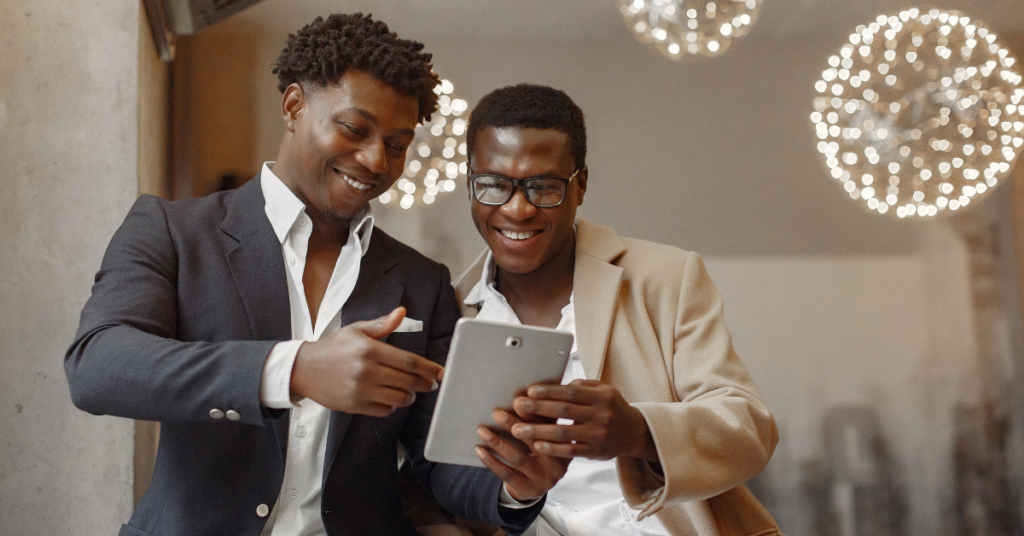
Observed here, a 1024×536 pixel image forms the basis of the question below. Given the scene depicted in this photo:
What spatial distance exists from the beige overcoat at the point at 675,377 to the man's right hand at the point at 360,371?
52 centimetres

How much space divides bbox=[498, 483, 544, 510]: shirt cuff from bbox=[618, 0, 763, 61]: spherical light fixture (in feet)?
4.78

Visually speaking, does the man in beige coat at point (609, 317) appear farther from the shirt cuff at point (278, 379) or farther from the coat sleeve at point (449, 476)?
the shirt cuff at point (278, 379)

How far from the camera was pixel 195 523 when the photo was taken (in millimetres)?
1437

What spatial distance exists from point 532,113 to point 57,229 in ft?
4.30

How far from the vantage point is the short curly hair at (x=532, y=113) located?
182 cm

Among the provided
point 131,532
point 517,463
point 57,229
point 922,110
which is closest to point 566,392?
point 517,463

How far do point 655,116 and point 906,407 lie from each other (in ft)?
5.02

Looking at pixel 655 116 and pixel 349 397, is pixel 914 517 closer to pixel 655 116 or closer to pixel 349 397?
pixel 655 116

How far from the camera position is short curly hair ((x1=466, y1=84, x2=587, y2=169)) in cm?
182

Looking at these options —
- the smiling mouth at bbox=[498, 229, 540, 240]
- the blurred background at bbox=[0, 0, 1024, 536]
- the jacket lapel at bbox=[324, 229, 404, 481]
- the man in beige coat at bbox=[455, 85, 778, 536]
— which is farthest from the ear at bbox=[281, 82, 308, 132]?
the blurred background at bbox=[0, 0, 1024, 536]

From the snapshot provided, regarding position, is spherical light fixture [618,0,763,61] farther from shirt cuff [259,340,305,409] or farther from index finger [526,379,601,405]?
shirt cuff [259,340,305,409]

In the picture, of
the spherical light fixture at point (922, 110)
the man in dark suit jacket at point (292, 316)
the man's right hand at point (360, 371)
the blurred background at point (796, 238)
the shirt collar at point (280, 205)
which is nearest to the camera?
the man's right hand at point (360, 371)

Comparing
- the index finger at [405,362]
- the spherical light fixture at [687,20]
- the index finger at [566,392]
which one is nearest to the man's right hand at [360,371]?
the index finger at [405,362]

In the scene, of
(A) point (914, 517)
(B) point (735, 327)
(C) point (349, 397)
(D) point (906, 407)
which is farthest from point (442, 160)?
(A) point (914, 517)
